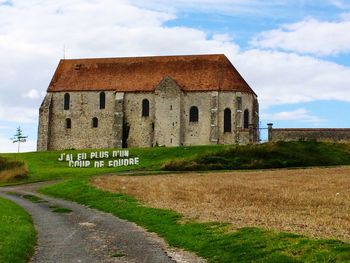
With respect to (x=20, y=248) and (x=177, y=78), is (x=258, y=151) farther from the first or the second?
(x=20, y=248)

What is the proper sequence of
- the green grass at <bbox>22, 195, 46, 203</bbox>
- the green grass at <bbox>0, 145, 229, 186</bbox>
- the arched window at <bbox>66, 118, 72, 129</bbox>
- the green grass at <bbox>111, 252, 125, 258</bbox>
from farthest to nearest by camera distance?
the arched window at <bbox>66, 118, 72, 129</bbox> < the green grass at <bbox>0, 145, 229, 186</bbox> < the green grass at <bbox>22, 195, 46, 203</bbox> < the green grass at <bbox>111, 252, 125, 258</bbox>

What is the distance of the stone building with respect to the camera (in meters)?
74.8

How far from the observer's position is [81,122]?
262ft

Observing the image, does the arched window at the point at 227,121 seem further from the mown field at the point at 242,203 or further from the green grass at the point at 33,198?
the green grass at the point at 33,198

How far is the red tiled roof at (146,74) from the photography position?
75.9 metres

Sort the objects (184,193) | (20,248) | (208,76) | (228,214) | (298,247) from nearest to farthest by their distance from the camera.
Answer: (298,247) < (20,248) < (228,214) < (184,193) < (208,76)

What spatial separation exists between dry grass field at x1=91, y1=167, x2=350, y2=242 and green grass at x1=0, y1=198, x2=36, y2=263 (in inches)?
240

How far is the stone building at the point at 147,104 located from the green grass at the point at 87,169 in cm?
1010

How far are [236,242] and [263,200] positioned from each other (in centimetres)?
1061

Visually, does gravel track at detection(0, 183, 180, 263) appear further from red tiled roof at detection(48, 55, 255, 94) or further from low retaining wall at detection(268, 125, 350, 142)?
red tiled roof at detection(48, 55, 255, 94)

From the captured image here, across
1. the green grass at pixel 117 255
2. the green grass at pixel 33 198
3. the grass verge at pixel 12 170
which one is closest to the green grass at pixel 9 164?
the grass verge at pixel 12 170

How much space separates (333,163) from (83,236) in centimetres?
3770

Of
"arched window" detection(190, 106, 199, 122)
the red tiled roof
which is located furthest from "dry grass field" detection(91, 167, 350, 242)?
the red tiled roof

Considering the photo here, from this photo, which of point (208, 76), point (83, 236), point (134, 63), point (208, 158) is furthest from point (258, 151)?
point (83, 236)
